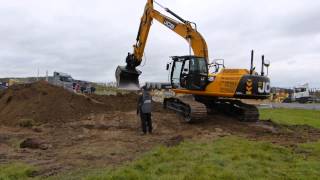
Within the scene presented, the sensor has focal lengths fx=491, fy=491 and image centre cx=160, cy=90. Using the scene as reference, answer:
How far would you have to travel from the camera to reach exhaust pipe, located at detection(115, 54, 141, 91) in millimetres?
23125

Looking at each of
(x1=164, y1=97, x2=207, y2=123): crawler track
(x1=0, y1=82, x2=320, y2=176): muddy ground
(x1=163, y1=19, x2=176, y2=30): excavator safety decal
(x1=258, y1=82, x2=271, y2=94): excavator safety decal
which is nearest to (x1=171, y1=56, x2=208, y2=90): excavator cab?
(x1=164, y1=97, x2=207, y2=123): crawler track

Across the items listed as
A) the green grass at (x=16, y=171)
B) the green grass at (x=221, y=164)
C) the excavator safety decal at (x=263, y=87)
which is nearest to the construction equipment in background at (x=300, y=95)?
the excavator safety decal at (x=263, y=87)

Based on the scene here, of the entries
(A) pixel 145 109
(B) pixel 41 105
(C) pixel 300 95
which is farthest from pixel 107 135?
(C) pixel 300 95

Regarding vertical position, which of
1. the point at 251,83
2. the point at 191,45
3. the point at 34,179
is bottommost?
the point at 34,179

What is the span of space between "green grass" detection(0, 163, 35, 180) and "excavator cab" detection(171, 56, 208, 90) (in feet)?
35.4

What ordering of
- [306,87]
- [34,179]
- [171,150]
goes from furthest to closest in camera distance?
[306,87] → [171,150] → [34,179]

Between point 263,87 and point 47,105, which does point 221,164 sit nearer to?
point 263,87

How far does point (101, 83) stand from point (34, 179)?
62.0 meters

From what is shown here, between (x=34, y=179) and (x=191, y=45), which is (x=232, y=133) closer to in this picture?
(x=191, y=45)

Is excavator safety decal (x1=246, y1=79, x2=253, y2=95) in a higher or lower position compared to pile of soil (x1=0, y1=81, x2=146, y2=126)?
higher

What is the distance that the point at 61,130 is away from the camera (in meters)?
17.3

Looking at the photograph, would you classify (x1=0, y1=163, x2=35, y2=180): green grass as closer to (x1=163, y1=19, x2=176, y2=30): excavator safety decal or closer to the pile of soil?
the pile of soil

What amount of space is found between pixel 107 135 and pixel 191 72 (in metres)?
5.65

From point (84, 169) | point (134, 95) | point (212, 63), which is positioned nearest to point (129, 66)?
point (134, 95)
